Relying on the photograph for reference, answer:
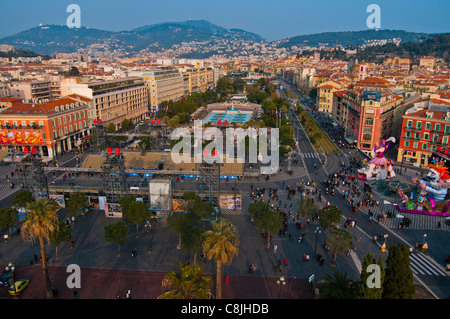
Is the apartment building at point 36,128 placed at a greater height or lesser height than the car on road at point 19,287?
greater

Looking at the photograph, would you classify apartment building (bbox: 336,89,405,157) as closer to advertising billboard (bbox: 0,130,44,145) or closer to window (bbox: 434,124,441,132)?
window (bbox: 434,124,441,132)

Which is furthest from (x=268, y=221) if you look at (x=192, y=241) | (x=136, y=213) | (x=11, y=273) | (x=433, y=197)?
(x=433, y=197)

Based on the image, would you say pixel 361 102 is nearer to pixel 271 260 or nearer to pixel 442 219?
pixel 442 219

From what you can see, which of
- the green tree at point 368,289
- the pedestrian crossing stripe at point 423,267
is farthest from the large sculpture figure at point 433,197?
the green tree at point 368,289

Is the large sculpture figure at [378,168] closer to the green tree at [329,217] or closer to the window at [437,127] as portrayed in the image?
the window at [437,127]

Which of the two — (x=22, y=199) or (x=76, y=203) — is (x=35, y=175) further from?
(x=76, y=203)

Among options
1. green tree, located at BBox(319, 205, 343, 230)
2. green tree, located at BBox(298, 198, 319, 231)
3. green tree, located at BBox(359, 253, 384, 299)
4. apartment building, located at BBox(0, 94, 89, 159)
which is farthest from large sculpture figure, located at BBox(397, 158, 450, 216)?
apartment building, located at BBox(0, 94, 89, 159)
